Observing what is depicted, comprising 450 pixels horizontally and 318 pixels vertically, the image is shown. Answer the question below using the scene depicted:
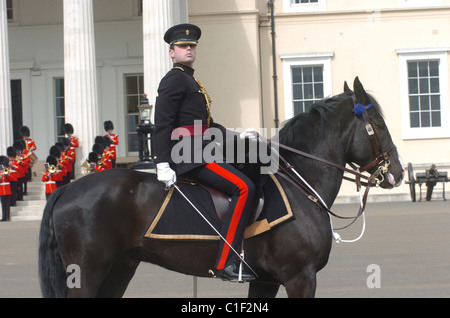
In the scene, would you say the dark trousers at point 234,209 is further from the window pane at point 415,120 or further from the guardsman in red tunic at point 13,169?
the window pane at point 415,120

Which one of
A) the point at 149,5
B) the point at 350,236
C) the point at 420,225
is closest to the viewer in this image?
the point at 350,236

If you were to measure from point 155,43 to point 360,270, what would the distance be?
1676cm

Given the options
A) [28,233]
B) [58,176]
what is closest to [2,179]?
[58,176]

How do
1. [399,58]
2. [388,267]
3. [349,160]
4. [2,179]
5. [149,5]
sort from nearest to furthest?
[349,160]
[388,267]
[2,179]
[149,5]
[399,58]

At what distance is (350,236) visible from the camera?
51.0 feet

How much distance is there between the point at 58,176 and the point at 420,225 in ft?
34.2

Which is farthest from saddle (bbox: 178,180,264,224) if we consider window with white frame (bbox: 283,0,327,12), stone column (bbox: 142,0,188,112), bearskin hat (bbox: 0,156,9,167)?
window with white frame (bbox: 283,0,327,12)

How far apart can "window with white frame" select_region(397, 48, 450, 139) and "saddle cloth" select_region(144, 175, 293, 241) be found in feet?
84.0

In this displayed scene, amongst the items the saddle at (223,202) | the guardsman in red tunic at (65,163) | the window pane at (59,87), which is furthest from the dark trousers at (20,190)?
the saddle at (223,202)

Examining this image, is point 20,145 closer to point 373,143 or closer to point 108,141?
point 108,141

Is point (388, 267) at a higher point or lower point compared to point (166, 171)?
lower

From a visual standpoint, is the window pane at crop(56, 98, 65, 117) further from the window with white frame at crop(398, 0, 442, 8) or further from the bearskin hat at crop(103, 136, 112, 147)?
the window with white frame at crop(398, 0, 442, 8)

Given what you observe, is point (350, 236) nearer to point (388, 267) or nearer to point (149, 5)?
point (388, 267)

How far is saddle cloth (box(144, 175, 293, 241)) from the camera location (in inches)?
254
